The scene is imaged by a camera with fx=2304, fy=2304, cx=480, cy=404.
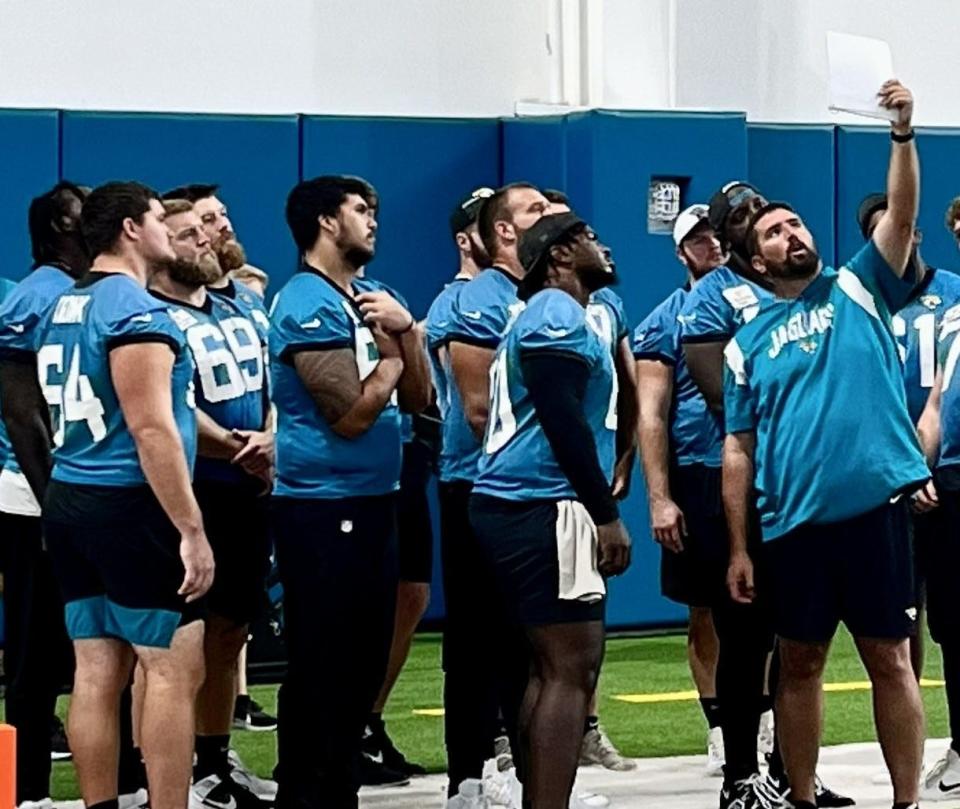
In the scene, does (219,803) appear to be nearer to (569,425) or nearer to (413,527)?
(413,527)

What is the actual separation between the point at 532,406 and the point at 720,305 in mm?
1463

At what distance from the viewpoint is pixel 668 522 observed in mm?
8055

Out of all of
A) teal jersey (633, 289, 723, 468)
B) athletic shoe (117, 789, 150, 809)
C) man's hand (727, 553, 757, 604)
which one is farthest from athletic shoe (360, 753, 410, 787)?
man's hand (727, 553, 757, 604)

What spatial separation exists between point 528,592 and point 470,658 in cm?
109

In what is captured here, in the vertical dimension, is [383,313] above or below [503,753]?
above

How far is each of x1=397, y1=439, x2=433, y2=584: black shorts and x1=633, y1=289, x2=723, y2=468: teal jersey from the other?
3.59 feet

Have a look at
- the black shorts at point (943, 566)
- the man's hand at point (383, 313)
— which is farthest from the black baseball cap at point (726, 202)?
the man's hand at point (383, 313)

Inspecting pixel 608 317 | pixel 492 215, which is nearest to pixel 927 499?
pixel 608 317

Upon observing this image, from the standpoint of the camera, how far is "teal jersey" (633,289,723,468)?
827 cm

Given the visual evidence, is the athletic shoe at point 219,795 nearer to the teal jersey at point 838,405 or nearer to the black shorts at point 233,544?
the black shorts at point 233,544

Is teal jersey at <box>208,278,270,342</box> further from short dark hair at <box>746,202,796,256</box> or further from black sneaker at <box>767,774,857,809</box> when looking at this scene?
black sneaker at <box>767,774,857,809</box>

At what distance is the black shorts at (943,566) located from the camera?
8.22 m

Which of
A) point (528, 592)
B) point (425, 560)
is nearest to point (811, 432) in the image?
point (528, 592)

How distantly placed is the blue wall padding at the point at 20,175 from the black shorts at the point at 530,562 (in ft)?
18.1
